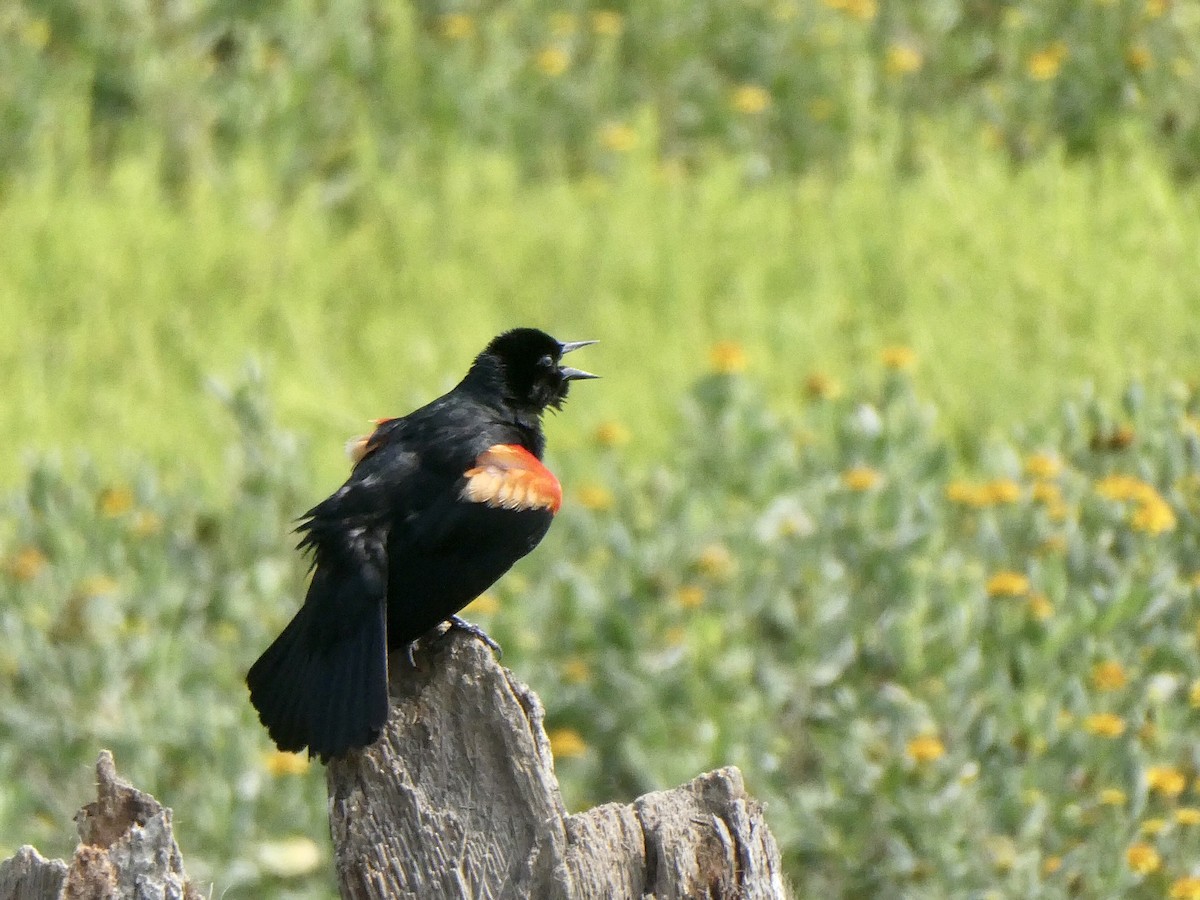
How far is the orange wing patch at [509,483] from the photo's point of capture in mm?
2998

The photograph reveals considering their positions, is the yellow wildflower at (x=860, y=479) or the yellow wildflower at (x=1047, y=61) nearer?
the yellow wildflower at (x=860, y=479)

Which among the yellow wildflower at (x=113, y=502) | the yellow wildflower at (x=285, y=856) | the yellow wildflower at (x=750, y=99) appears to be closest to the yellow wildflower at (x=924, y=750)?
the yellow wildflower at (x=285, y=856)

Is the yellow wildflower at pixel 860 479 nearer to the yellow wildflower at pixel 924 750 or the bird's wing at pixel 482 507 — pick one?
the yellow wildflower at pixel 924 750

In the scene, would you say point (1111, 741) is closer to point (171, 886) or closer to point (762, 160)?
point (171, 886)

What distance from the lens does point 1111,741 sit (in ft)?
13.7

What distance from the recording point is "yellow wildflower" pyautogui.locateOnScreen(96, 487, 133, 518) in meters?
4.93

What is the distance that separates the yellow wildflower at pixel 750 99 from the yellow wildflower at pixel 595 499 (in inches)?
155

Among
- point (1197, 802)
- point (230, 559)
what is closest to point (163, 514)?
point (230, 559)

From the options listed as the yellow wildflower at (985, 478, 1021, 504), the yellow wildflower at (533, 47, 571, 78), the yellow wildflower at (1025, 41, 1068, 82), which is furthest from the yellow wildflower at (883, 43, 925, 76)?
the yellow wildflower at (985, 478, 1021, 504)

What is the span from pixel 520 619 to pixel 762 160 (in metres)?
4.48

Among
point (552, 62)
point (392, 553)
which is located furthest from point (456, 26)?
point (392, 553)

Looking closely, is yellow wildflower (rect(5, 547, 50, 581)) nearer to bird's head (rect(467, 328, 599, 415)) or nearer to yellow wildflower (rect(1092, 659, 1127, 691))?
bird's head (rect(467, 328, 599, 415))

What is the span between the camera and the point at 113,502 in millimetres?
4930

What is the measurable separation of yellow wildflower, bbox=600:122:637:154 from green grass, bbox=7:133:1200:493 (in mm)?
129
